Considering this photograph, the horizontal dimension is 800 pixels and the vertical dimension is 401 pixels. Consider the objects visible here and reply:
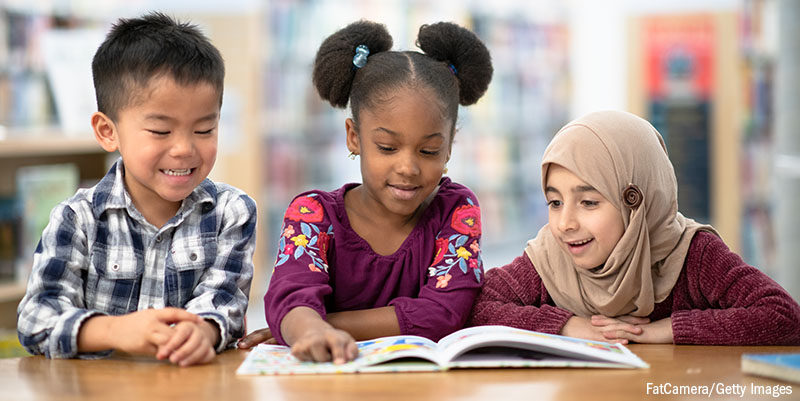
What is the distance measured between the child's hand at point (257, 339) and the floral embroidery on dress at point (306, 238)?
13 centimetres

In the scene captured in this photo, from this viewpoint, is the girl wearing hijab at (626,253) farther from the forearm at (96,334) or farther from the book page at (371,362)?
the forearm at (96,334)

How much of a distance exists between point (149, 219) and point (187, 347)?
346 millimetres

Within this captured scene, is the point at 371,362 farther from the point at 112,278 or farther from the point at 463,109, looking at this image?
the point at 463,109

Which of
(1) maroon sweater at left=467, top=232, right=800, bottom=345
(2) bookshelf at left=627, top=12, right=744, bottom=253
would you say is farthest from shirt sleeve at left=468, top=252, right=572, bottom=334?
(2) bookshelf at left=627, top=12, right=744, bottom=253

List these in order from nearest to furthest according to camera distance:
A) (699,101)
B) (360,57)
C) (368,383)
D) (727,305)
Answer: (368,383)
(727,305)
(360,57)
(699,101)

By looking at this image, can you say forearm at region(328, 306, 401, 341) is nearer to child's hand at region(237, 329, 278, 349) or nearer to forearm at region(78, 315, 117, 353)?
child's hand at region(237, 329, 278, 349)

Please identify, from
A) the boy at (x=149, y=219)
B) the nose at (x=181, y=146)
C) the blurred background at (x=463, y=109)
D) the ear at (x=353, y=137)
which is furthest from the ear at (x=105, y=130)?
the blurred background at (x=463, y=109)

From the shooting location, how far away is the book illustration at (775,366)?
112 centimetres

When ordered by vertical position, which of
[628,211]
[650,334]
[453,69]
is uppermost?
[453,69]

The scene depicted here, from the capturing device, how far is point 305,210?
1569 mm

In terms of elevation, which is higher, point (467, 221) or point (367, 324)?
point (467, 221)

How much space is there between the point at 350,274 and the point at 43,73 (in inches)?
105

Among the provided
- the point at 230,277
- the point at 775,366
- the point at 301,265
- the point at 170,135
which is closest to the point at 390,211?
the point at 301,265

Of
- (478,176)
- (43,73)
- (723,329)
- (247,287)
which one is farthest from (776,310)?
(478,176)
